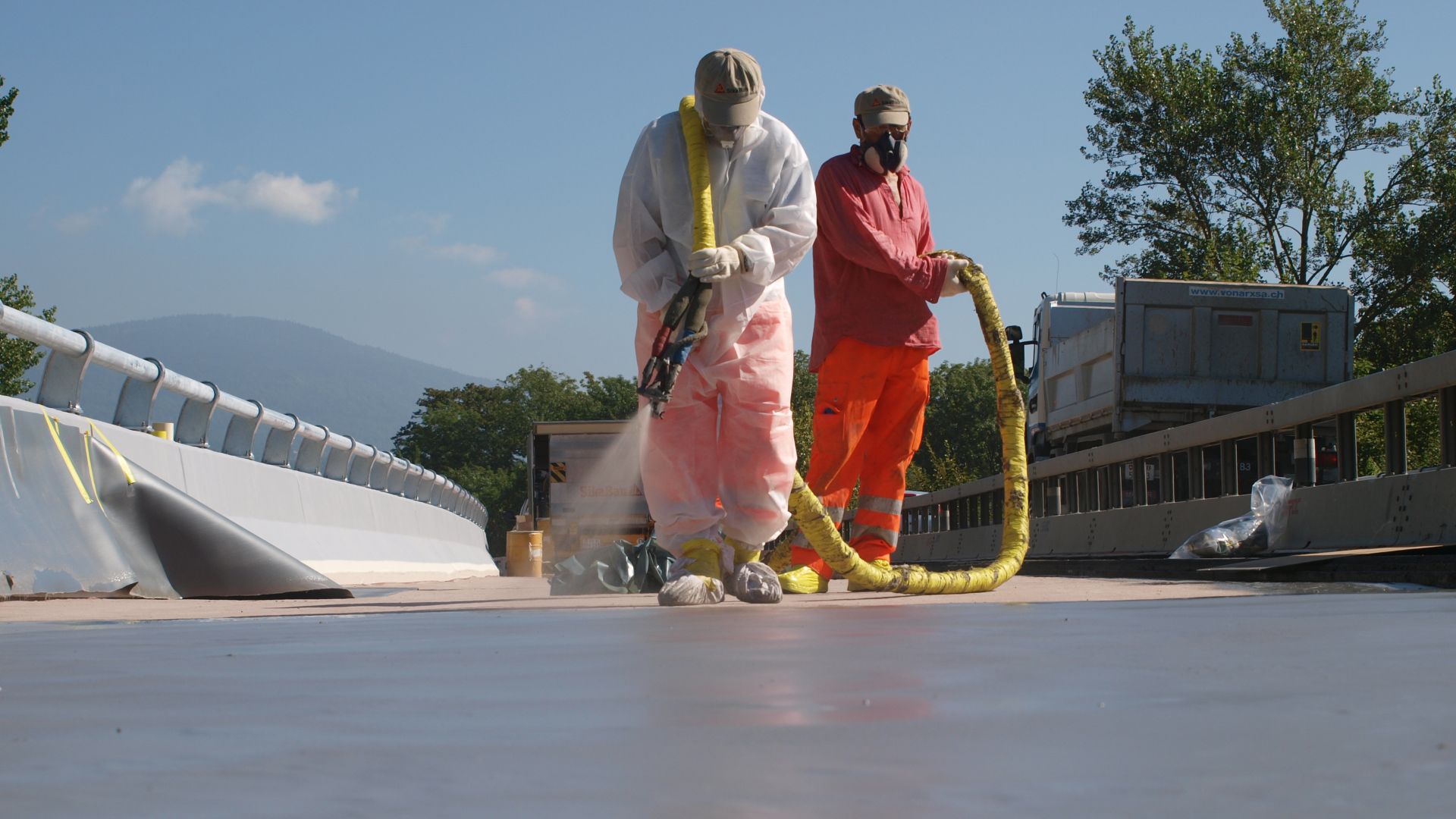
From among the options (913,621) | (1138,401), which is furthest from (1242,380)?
(913,621)

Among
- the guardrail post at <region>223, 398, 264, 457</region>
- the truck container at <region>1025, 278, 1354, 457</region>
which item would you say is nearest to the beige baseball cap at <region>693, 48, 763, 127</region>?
the guardrail post at <region>223, 398, 264, 457</region>

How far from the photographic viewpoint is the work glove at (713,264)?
5.66 meters

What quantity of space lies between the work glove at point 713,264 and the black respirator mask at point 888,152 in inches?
81.7

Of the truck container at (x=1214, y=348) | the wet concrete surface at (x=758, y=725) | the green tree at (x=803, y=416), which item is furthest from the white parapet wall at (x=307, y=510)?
the green tree at (x=803, y=416)

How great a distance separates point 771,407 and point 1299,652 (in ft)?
11.6

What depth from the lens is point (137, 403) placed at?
870 centimetres

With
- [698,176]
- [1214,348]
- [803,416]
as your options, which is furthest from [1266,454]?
[803,416]

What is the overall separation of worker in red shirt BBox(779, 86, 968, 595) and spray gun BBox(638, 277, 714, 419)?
1.72 m

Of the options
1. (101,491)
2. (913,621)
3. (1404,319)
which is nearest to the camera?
(913,621)

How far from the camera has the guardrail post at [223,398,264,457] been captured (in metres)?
10.4

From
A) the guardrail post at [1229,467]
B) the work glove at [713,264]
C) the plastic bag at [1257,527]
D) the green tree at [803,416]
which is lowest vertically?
the plastic bag at [1257,527]

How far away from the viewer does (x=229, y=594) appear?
702 centimetres

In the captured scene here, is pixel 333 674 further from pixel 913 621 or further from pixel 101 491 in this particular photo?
pixel 101 491

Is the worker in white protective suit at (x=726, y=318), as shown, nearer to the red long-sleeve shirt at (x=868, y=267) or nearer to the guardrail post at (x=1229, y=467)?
the red long-sleeve shirt at (x=868, y=267)
